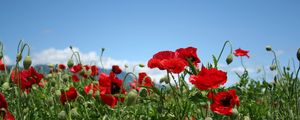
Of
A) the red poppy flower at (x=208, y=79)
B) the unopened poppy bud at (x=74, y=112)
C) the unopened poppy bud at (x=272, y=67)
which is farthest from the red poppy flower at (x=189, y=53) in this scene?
the unopened poppy bud at (x=272, y=67)

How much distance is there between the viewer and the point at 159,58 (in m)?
2.78

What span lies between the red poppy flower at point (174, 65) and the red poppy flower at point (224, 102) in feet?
0.85

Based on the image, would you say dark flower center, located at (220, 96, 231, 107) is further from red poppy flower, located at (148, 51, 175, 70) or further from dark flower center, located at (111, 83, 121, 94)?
dark flower center, located at (111, 83, 121, 94)

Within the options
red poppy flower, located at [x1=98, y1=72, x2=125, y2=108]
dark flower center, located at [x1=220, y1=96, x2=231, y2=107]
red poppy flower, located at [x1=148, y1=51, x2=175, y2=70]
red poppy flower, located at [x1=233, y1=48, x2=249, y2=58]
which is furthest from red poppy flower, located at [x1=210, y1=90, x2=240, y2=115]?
red poppy flower, located at [x1=233, y1=48, x2=249, y2=58]

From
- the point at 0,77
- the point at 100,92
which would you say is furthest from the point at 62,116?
the point at 0,77

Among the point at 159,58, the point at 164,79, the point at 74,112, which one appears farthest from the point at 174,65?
the point at 164,79

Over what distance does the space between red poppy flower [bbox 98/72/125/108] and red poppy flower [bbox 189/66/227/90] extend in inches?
21.6

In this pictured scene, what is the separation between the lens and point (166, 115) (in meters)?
2.71

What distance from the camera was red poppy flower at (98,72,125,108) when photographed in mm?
2785

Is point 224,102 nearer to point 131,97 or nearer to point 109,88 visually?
point 131,97

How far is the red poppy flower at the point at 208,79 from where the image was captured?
243 cm

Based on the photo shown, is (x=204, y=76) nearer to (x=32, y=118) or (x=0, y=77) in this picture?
(x=32, y=118)

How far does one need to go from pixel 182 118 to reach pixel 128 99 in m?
0.34

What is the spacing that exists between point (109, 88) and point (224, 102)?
2.53ft
